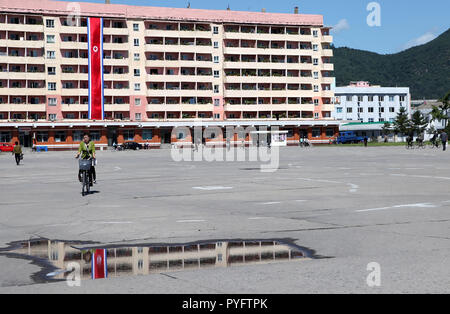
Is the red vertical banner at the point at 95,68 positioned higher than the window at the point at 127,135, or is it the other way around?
the red vertical banner at the point at 95,68

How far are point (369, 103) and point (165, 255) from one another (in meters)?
152

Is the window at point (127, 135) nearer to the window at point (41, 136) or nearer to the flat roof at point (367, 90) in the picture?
the window at point (41, 136)

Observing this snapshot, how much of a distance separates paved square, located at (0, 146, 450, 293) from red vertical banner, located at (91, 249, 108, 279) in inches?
14.6

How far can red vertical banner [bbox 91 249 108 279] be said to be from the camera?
274 inches

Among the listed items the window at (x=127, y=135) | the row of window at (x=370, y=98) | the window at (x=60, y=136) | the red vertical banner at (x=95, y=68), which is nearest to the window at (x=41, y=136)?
the window at (x=60, y=136)

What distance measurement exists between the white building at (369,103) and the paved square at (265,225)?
438ft

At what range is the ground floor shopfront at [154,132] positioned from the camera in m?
96.0

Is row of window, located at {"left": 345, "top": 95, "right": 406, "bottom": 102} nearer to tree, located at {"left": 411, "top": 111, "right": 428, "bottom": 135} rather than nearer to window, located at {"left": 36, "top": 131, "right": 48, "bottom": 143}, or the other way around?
tree, located at {"left": 411, "top": 111, "right": 428, "bottom": 135}

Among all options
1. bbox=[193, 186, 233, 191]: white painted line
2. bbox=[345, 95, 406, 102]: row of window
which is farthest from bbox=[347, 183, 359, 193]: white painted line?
bbox=[345, 95, 406, 102]: row of window

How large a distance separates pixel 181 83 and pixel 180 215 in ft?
311

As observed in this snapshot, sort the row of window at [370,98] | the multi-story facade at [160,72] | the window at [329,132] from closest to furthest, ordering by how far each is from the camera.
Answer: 1. the multi-story facade at [160,72]
2. the window at [329,132]
3. the row of window at [370,98]

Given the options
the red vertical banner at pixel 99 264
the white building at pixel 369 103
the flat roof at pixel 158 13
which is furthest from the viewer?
the white building at pixel 369 103

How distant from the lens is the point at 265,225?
10898 mm
